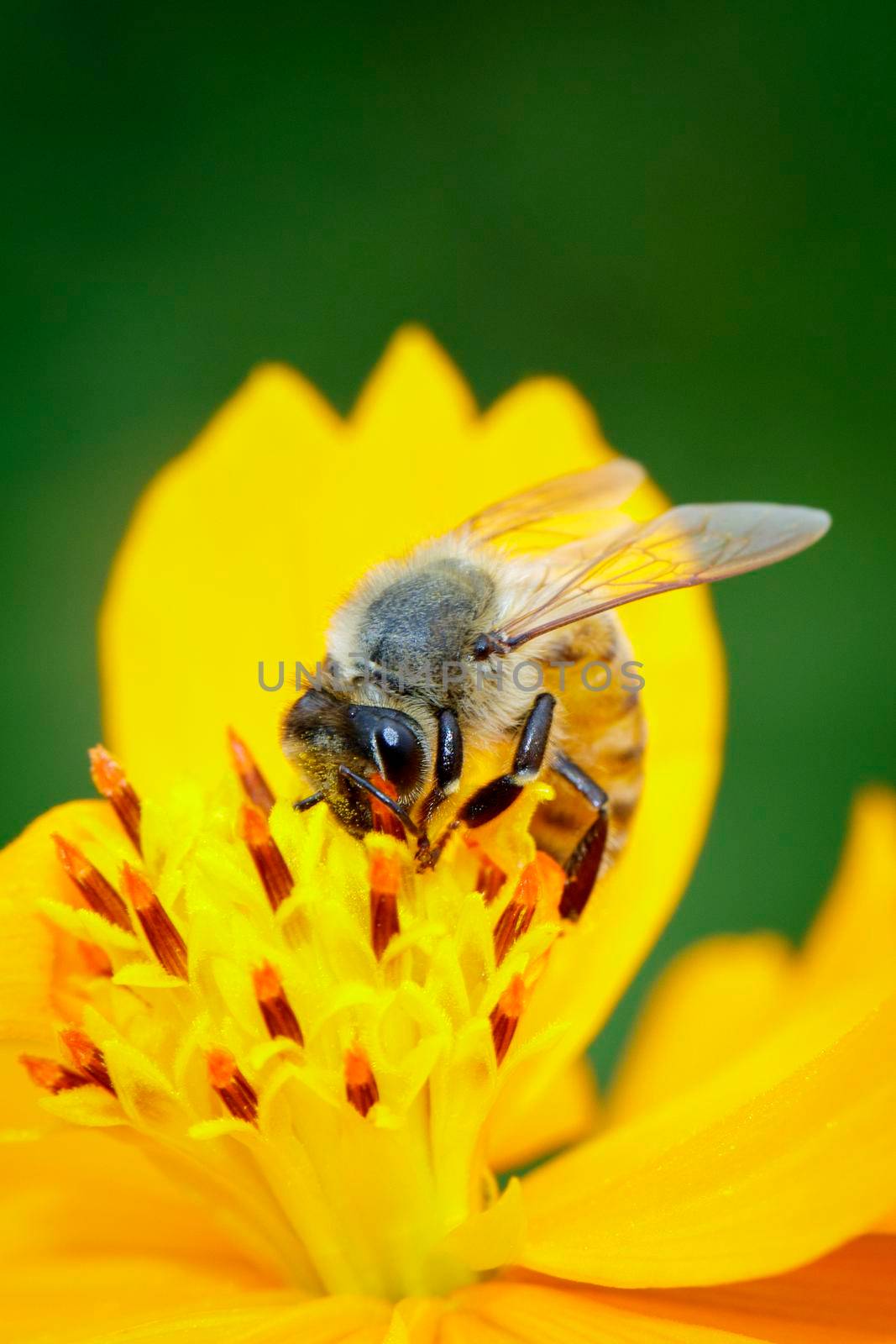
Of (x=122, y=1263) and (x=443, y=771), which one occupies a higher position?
(x=443, y=771)

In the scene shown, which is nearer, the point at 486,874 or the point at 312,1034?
the point at 312,1034

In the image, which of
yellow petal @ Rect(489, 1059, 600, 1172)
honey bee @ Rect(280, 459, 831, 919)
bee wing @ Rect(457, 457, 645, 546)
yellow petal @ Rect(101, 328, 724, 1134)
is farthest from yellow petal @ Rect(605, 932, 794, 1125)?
bee wing @ Rect(457, 457, 645, 546)

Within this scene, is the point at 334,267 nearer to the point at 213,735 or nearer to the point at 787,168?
the point at 787,168

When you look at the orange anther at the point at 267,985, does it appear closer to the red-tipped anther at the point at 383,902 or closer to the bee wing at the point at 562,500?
the red-tipped anther at the point at 383,902

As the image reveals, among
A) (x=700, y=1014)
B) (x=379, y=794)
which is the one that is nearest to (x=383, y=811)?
(x=379, y=794)

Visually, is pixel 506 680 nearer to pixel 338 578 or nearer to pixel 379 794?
pixel 379 794

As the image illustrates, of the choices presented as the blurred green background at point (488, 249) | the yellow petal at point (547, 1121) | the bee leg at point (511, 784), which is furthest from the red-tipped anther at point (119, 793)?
the blurred green background at point (488, 249)

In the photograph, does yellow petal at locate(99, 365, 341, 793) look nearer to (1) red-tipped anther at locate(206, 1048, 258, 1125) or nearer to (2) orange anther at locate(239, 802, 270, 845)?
(2) orange anther at locate(239, 802, 270, 845)
